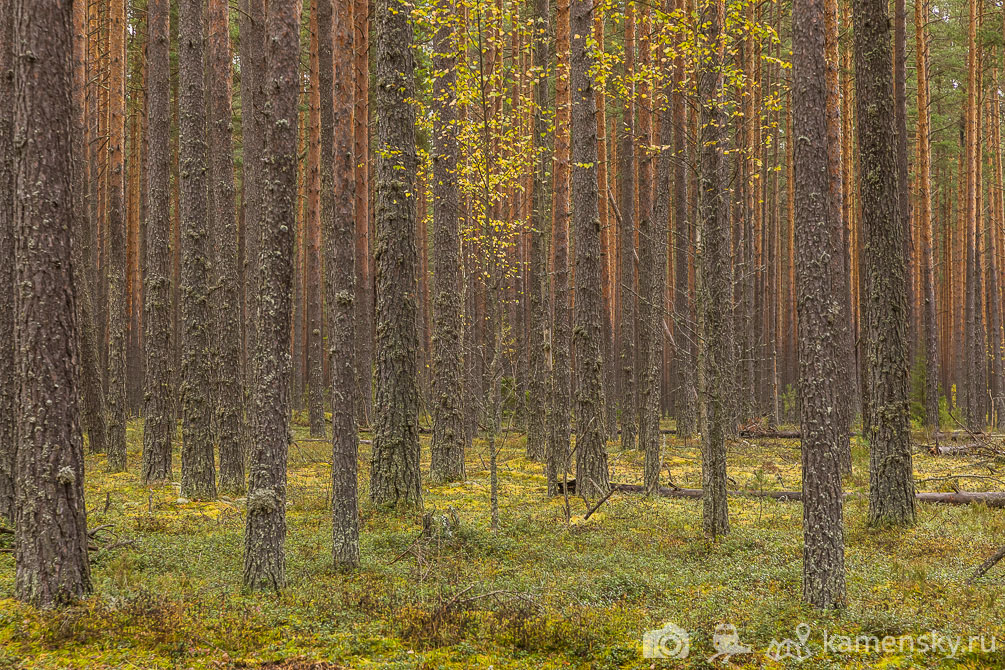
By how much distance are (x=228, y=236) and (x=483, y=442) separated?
11.3 m

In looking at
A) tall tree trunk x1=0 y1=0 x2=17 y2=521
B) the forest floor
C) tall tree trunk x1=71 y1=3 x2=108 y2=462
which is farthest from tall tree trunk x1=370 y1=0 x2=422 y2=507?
tall tree trunk x1=71 y1=3 x2=108 y2=462

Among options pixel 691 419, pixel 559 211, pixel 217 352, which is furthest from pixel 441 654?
pixel 691 419

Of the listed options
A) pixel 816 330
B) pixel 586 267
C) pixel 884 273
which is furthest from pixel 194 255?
pixel 884 273

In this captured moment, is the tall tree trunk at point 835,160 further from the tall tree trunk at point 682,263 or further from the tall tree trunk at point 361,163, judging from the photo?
the tall tree trunk at point 361,163

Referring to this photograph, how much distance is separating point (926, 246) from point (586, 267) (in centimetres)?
1682

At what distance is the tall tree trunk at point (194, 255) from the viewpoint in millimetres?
10750

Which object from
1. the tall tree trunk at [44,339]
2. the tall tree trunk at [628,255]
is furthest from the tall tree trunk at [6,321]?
the tall tree trunk at [628,255]

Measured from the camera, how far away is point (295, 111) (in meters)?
6.51

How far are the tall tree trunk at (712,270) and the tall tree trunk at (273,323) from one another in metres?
5.10

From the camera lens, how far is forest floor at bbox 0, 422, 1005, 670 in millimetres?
5074

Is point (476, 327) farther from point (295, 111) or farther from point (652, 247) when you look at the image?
point (295, 111)

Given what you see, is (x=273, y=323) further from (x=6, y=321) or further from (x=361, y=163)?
(x=361, y=163)

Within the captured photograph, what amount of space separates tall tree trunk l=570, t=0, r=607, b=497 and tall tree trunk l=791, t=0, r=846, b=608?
5.05m

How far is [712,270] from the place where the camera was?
8.50 m
